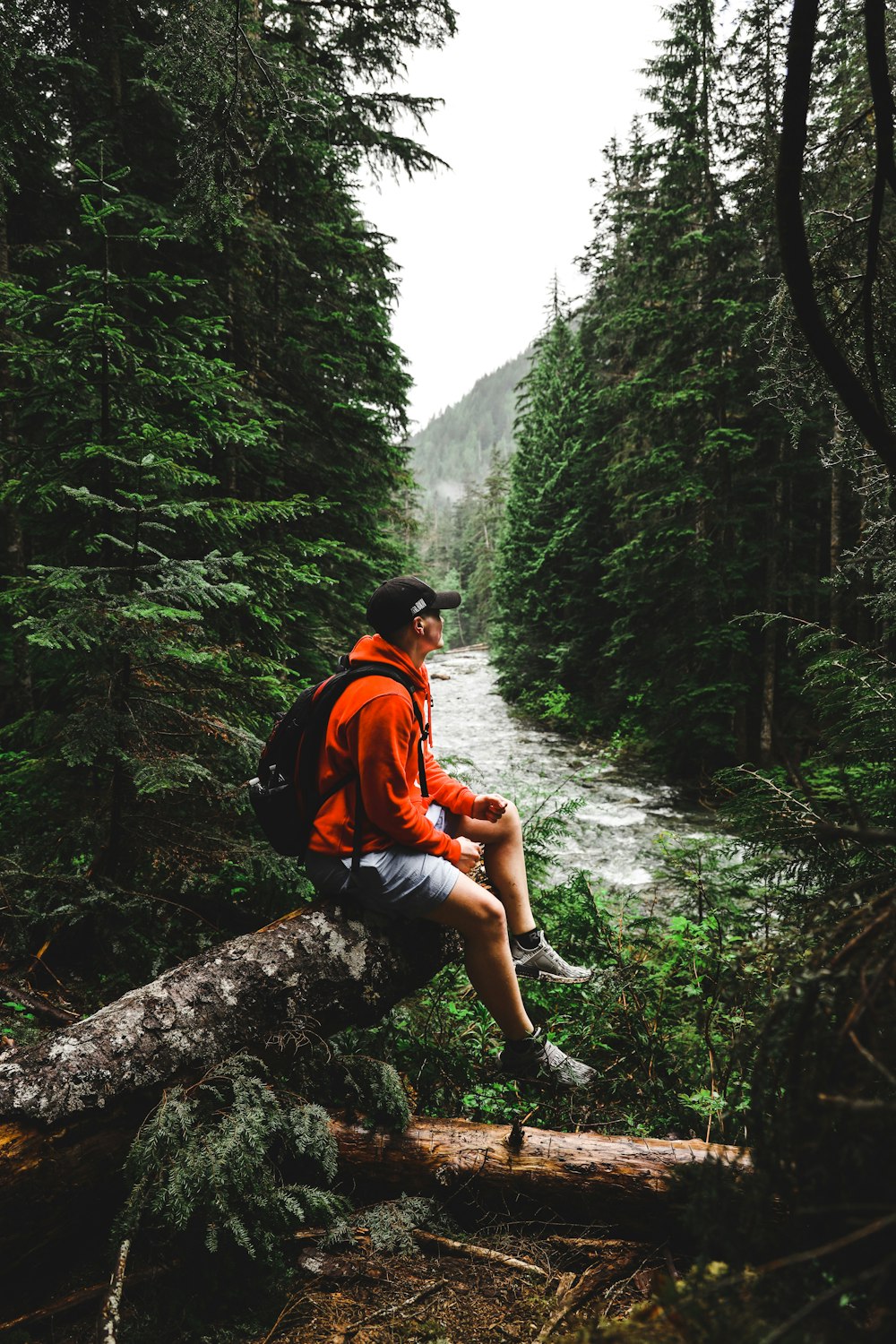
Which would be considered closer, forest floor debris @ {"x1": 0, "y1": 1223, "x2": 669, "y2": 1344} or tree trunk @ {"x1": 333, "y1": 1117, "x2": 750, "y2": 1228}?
forest floor debris @ {"x1": 0, "y1": 1223, "x2": 669, "y2": 1344}

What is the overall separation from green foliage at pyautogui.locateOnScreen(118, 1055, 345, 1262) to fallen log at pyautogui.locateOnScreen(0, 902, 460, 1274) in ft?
0.45

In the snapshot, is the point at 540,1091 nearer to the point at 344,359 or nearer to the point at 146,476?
the point at 146,476

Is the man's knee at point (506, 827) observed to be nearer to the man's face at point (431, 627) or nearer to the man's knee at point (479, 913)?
the man's knee at point (479, 913)

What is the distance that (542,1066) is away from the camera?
122 inches

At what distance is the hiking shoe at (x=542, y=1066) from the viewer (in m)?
3.06

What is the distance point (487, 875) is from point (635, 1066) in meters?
1.32

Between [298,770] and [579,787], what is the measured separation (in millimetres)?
9047

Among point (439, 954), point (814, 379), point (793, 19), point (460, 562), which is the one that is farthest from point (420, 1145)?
point (460, 562)

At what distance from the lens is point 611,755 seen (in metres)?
13.6

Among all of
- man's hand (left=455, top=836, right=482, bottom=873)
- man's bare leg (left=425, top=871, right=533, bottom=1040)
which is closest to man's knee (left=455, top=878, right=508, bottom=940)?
man's bare leg (left=425, top=871, right=533, bottom=1040)

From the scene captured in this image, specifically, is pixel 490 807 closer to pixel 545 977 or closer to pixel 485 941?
pixel 485 941

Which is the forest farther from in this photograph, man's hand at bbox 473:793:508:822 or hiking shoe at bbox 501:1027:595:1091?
man's hand at bbox 473:793:508:822

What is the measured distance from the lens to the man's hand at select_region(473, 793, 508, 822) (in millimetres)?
3332

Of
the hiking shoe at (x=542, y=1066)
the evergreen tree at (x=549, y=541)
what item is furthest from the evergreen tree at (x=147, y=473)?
the evergreen tree at (x=549, y=541)
